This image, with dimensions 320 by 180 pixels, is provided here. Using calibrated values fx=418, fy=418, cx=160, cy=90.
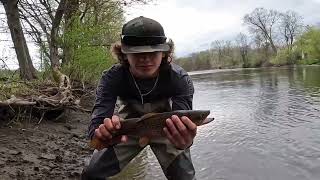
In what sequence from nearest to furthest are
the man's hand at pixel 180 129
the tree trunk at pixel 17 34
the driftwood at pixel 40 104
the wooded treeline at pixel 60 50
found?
the man's hand at pixel 180 129 → the driftwood at pixel 40 104 → the wooded treeline at pixel 60 50 → the tree trunk at pixel 17 34

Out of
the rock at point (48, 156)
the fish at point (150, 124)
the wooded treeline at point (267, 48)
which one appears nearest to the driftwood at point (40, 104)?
the rock at point (48, 156)

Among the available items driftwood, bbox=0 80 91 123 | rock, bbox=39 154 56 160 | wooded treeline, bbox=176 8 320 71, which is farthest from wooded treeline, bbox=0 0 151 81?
wooded treeline, bbox=176 8 320 71

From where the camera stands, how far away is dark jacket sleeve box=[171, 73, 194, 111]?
12.8ft

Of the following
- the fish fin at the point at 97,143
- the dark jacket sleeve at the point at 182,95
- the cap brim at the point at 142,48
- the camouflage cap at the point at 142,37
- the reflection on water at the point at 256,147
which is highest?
the camouflage cap at the point at 142,37

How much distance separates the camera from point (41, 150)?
24.6 ft

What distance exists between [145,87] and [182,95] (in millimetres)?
359

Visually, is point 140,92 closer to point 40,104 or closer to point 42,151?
point 42,151

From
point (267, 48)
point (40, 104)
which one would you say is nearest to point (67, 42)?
point (40, 104)

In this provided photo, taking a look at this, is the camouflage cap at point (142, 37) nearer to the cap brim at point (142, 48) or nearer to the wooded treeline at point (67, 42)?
the cap brim at point (142, 48)

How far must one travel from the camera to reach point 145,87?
397 cm

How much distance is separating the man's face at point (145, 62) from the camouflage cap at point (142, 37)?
0.08 metres

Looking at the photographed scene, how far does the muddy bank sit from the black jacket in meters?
2.55

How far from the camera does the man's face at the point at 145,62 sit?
140 inches

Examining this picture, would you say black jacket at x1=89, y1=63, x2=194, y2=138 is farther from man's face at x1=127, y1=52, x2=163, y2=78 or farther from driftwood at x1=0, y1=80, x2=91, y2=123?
driftwood at x1=0, y1=80, x2=91, y2=123
